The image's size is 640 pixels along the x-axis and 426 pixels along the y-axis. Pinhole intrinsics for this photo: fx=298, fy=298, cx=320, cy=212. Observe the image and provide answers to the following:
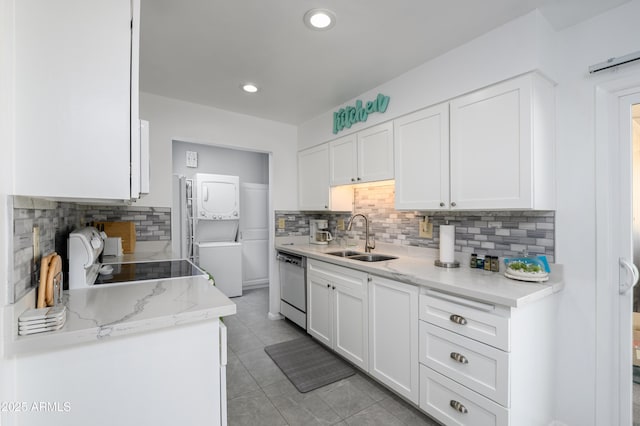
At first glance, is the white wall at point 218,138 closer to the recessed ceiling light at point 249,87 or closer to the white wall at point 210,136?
the white wall at point 210,136

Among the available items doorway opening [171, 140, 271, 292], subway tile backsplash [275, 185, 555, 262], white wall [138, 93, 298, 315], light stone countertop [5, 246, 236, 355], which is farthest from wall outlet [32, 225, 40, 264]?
doorway opening [171, 140, 271, 292]

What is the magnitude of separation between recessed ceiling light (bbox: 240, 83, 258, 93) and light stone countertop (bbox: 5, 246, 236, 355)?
1799mm

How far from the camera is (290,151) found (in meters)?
3.73

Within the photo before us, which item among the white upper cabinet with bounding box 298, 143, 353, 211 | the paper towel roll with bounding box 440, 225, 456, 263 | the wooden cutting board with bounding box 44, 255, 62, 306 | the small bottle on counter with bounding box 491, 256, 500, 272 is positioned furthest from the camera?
the white upper cabinet with bounding box 298, 143, 353, 211

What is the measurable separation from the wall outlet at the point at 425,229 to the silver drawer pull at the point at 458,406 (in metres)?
1.25

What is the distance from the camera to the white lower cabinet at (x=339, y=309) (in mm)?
2346

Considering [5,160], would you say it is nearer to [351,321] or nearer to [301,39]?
[301,39]

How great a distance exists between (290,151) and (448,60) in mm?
2114

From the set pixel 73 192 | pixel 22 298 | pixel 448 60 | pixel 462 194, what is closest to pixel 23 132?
pixel 73 192

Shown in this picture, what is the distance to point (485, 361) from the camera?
60.6 inches

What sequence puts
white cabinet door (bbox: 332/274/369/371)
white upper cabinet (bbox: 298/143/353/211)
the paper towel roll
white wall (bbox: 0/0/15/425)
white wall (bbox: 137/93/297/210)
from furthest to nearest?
A: white upper cabinet (bbox: 298/143/353/211), white wall (bbox: 137/93/297/210), white cabinet door (bbox: 332/274/369/371), the paper towel roll, white wall (bbox: 0/0/15/425)

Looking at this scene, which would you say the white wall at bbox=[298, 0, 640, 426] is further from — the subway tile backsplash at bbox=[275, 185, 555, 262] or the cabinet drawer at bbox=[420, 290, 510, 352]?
the cabinet drawer at bbox=[420, 290, 510, 352]

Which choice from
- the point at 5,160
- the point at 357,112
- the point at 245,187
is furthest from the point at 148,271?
the point at 245,187

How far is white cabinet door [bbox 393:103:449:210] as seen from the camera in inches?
81.7
